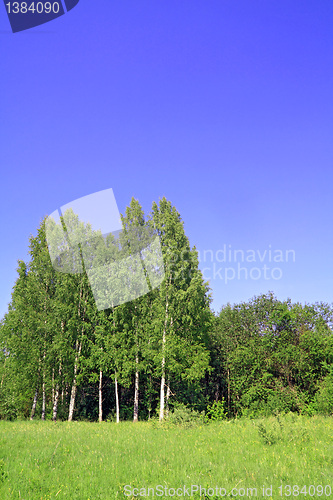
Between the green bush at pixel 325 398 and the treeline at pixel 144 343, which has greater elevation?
the treeline at pixel 144 343

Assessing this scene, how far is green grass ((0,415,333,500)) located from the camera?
27.4 ft

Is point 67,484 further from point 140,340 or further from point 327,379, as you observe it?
point 327,379

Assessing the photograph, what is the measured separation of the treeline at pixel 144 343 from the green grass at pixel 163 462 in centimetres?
1007

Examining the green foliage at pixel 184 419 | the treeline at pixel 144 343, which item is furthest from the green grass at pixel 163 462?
the treeline at pixel 144 343

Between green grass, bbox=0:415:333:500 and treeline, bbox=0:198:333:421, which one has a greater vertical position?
treeline, bbox=0:198:333:421

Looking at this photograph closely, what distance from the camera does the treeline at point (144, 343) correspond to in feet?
81.8

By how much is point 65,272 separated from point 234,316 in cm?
1726

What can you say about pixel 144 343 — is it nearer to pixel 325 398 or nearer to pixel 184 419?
pixel 184 419

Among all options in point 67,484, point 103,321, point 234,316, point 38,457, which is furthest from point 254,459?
point 234,316

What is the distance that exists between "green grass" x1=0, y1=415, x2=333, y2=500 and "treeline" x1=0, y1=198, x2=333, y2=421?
10.1m

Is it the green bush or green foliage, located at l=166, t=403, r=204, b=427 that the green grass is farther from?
the green bush

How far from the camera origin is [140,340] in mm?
26422

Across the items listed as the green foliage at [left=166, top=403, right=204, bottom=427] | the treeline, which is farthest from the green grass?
the treeline

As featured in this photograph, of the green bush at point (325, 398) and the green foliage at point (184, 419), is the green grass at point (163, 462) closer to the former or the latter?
the green foliage at point (184, 419)
